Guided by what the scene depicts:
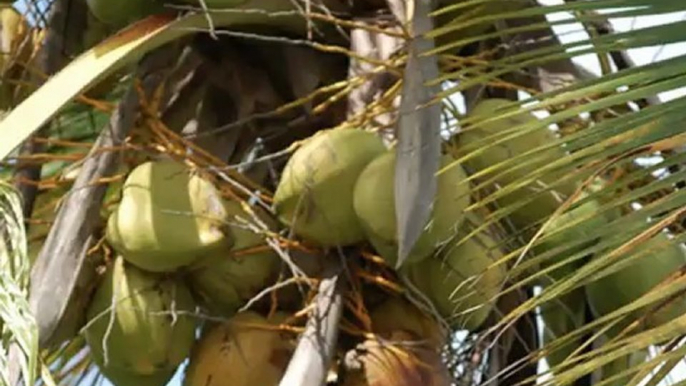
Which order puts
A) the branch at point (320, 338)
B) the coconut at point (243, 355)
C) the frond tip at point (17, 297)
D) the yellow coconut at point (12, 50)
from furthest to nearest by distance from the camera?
the yellow coconut at point (12, 50), the coconut at point (243, 355), the branch at point (320, 338), the frond tip at point (17, 297)

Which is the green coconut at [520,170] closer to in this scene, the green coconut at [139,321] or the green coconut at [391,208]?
the green coconut at [391,208]

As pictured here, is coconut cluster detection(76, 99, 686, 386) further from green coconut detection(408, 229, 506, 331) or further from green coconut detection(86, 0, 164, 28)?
green coconut detection(86, 0, 164, 28)

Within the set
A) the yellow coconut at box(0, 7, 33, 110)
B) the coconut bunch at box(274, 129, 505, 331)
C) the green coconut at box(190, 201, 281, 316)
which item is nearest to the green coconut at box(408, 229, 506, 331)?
the coconut bunch at box(274, 129, 505, 331)

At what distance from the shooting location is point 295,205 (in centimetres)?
108

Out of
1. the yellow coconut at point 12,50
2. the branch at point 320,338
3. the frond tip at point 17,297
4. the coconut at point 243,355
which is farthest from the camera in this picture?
the yellow coconut at point 12,50


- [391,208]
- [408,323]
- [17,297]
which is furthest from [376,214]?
[17,297]

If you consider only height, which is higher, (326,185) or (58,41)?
(58,41)

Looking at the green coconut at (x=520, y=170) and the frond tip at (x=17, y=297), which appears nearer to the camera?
the frond tip at (x=17, y=297)

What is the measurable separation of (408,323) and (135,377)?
22cm

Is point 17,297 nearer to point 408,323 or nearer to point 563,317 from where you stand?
point 408,323

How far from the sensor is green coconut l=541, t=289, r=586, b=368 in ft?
3.95

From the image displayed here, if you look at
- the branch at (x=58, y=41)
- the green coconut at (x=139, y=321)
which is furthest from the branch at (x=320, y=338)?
the branch at (x=58, y=41)

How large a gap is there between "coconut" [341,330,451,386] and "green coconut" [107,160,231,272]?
0.43 ft

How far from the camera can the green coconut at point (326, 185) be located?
108 centimetres
